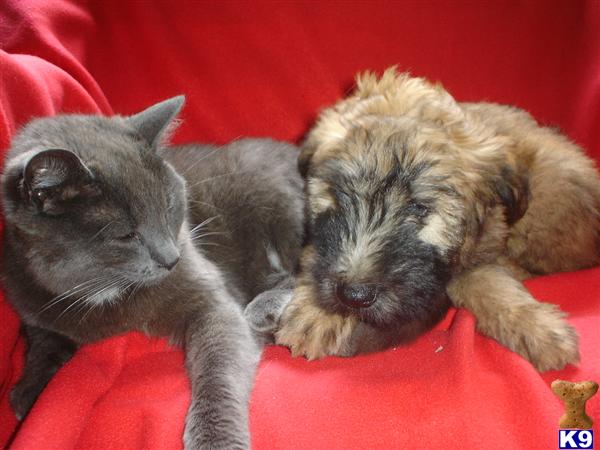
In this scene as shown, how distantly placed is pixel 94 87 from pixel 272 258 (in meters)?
1.18

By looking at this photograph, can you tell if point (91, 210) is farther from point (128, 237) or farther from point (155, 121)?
point (155, 121)

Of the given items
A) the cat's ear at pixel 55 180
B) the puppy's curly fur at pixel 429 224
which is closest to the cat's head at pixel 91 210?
the cat's ear at pixel 55 180

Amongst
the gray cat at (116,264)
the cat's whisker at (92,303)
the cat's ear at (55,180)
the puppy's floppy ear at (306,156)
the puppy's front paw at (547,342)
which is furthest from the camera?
the puppy's floppy ear at (306,156)

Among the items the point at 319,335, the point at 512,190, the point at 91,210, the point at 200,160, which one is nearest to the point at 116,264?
the point at 91,210

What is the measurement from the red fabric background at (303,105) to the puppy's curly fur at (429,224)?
10 cm

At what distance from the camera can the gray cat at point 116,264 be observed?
1589 mm

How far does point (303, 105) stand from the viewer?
2838 millimetres

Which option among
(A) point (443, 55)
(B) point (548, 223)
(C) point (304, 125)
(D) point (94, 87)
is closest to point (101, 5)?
(D) point (94, 87)

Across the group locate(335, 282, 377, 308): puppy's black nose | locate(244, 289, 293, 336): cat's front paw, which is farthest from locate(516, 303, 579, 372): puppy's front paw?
locate(244, 289, 293, 336): cat's front paw

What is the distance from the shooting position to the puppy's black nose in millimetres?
1639

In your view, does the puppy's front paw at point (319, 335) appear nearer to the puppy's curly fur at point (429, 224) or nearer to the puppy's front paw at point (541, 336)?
the puppy's curly fur at point (429, 224)

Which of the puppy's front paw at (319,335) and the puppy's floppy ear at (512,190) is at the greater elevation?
A: the puppy's floppy ear at (512,190)

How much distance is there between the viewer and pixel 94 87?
8.50 ft

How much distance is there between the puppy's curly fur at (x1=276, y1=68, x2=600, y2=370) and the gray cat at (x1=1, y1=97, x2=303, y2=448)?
1.00ft
